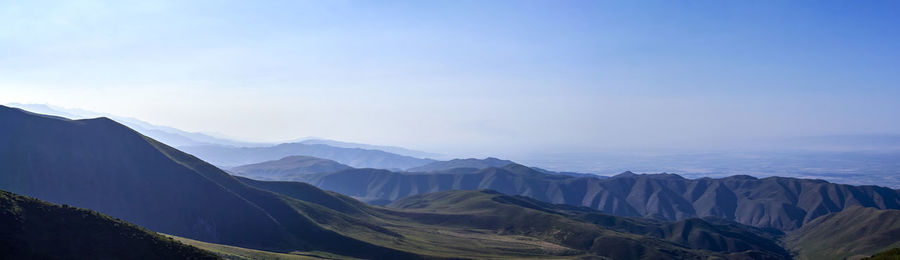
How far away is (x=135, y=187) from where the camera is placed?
156 metres

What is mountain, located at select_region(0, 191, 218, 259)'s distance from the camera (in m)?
57.8

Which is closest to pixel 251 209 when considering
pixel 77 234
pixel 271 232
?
pixel 271 232

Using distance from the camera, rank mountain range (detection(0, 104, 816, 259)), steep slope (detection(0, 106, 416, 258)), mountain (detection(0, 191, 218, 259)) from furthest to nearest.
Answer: mountain range (detection(0, 104, 816, 259)) → steep slope (detection(0, 106, 416, 258)) → mountain (detection(0, 191, 218, 259))

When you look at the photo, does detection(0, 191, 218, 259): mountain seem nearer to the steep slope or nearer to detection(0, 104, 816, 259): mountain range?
detection(0, 104, 816, 259): mountain range

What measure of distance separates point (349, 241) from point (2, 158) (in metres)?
97.4

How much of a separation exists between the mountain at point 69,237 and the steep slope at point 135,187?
8537 centimetres

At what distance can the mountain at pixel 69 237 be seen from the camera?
57.8m

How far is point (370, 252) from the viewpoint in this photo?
152125 mm

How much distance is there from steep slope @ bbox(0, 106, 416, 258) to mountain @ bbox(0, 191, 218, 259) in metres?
85.4

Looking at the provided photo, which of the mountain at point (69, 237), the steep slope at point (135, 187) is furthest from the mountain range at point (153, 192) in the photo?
the mountain at point (69, 237)

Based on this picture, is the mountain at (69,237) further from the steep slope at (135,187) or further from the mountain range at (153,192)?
the steep slope at (135,187)

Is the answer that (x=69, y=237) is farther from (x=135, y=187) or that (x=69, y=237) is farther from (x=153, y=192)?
(x=135, y=187)

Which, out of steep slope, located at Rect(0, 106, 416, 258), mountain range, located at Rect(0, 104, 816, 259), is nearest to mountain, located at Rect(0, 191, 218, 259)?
mountain range, located at Rect(0, 104, 816, 259)

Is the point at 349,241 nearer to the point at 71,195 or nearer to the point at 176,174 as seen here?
the point at 176,174
